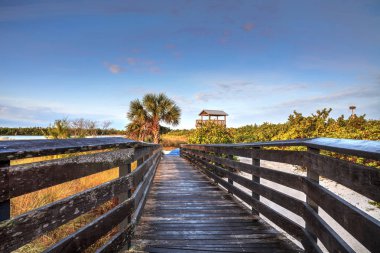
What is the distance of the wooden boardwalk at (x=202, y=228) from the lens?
3000mm

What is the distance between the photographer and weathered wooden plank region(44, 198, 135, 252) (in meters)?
1.57

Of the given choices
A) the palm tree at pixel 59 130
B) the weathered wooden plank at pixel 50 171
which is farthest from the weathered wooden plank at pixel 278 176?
the palm tree at pixel 59 130

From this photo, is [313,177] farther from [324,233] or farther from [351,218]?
[351,218]

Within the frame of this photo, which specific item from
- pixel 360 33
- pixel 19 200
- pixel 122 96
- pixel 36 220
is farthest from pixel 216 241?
pixel 122 96

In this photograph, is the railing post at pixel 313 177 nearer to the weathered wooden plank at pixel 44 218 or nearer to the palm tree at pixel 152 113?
the weathered wooden plank at pixel 44 218

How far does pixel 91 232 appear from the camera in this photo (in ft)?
6.42

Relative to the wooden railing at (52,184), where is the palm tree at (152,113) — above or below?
above

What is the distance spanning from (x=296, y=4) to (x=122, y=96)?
2474 cm

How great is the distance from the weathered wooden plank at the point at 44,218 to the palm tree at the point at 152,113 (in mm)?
28684

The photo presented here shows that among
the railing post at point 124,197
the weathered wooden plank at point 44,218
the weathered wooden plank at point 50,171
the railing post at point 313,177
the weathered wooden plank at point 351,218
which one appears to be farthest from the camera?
the railing post at point 124,197

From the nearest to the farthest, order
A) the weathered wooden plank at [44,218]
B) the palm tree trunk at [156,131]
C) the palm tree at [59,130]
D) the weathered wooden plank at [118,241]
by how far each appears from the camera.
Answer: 1. the weathered wooden plank at [44,218]
2. the weathered wooden plank at [118,241]
3. the palm tree at [59,130]
4. the palm tree trunk at [156,131]

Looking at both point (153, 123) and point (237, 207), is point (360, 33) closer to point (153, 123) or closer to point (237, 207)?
point (237, 207)

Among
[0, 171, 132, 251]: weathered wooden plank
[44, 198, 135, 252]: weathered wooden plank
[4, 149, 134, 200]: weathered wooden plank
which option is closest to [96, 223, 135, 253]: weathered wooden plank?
[44, 198, 135, 252]: weathered wooden plank

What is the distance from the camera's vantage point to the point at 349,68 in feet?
56.7
